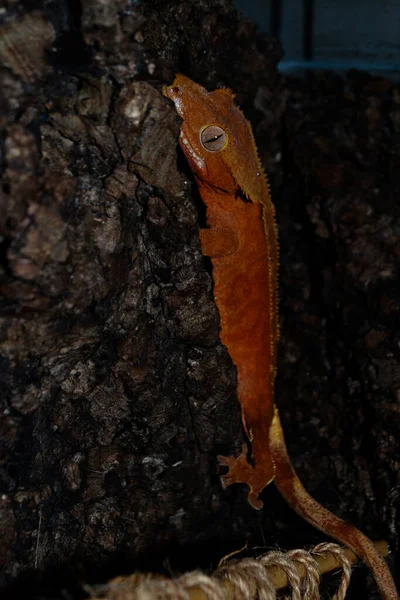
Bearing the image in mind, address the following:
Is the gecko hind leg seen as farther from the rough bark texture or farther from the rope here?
the rope

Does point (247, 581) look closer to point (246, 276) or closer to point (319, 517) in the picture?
point (319, 517)

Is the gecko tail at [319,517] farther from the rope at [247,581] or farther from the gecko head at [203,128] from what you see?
the gecko head at [203,128]

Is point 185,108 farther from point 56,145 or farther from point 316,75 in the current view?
point 316,75

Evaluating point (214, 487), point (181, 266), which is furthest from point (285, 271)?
point (214, 487)

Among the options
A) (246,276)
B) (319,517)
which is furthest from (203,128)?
(319,517)

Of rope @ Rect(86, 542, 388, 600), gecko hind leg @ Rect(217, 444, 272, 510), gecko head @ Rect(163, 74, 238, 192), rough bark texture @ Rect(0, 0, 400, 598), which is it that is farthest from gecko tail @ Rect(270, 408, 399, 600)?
gecko head @ Rect(163, 74, 238, 192)

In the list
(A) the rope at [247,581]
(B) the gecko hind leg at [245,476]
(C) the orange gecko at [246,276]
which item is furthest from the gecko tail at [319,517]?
(A) the rope at [247,581]
